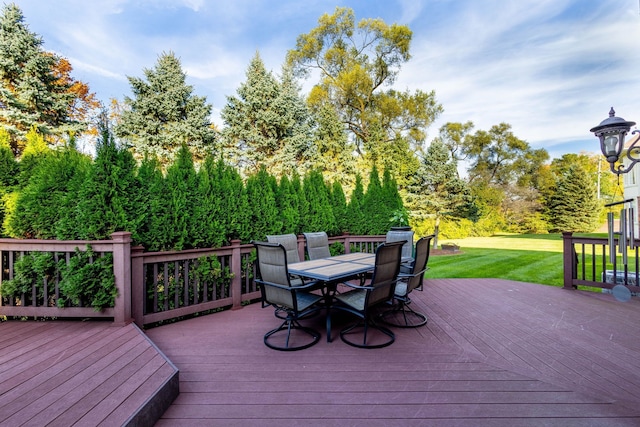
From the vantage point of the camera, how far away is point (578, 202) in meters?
18.8

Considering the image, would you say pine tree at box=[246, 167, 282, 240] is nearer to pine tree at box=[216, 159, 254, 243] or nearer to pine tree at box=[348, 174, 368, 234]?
pine tree at box=[216, 159, 254, 243]

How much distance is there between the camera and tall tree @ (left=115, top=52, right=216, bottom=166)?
530 inches

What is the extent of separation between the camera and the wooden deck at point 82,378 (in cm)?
161

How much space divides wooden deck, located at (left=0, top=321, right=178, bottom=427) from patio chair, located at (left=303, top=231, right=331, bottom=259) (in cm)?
243

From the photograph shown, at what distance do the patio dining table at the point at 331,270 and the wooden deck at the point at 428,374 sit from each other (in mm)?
489

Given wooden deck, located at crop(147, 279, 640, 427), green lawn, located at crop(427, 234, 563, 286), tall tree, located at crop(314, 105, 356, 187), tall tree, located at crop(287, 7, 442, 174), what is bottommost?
green lawn, located at crop(427, 234, 563, 286)

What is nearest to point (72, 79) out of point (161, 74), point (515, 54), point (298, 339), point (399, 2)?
point (161, 74)

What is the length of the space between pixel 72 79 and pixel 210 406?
1644cm

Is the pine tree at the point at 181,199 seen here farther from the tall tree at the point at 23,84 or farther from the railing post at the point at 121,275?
the tall tree at the point at 23,84

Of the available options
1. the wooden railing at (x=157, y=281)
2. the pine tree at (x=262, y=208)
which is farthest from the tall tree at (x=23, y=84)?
the pine tree at (x=262, y=208)

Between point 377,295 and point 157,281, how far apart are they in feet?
8.22

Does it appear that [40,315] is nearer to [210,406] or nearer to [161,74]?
[210,406]

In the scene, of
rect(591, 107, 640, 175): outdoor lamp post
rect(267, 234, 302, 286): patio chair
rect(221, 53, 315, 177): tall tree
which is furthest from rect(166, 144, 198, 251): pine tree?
rect(221, 53, 315, 177): tall tree

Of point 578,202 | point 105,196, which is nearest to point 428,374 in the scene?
point 105,196
